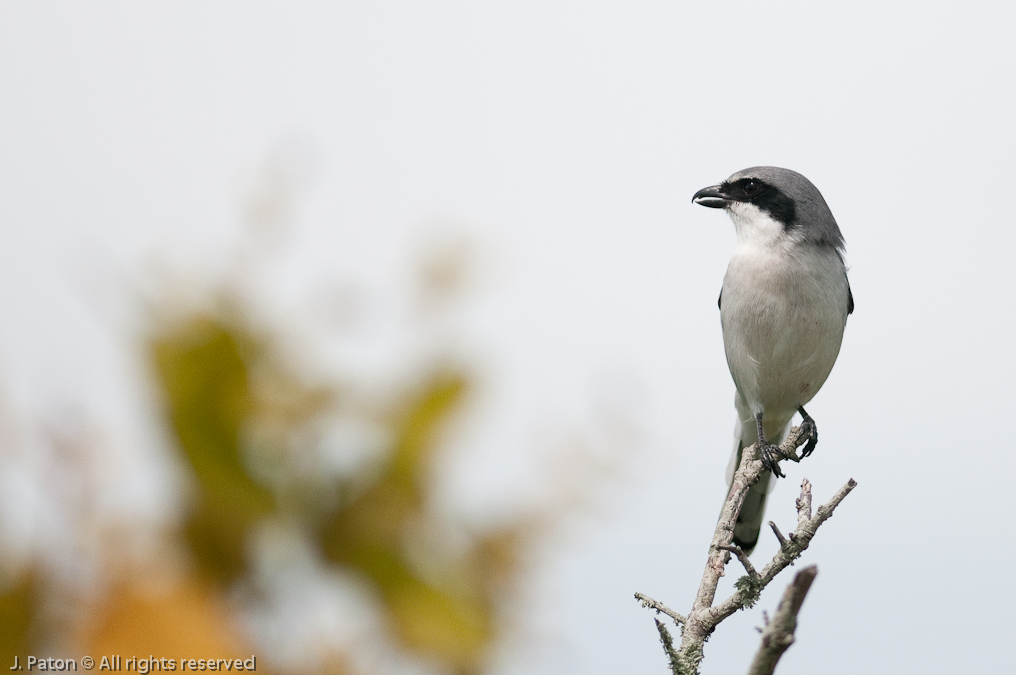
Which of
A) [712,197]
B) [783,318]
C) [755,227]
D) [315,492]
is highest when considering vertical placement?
[712,197]

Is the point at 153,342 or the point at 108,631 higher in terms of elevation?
the point at 153,342

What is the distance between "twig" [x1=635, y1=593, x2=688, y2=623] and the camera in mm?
2215

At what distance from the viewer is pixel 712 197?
15.7 ft

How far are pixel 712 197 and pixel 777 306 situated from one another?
832mm

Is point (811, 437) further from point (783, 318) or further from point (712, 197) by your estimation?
point (712, 197)

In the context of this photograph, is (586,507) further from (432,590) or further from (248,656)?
(248,656)

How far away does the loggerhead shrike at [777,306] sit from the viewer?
4230mm

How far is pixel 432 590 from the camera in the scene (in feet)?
2.38

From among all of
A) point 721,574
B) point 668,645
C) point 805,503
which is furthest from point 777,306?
point 668,645

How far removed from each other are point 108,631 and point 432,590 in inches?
10.2

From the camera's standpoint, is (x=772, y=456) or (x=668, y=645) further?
(x=772, y=456)

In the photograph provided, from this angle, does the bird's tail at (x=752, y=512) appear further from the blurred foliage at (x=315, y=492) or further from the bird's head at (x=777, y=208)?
the blurred foliage at (x=315, y=492)

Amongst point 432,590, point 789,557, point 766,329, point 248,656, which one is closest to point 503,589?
point 432,590

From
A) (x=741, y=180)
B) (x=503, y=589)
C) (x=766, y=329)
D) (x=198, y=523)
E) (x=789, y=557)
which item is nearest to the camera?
(x=198, y=523)
